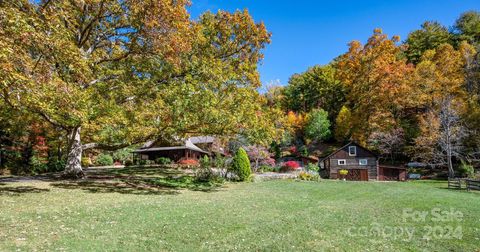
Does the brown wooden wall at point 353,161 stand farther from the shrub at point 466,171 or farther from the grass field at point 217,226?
the grass field at point 217,226

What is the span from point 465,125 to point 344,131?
1589 cm

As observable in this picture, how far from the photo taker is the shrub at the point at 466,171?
96.2 ft

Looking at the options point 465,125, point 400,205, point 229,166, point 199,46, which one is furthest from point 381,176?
point 199,46

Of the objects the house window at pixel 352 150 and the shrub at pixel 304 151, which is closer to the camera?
the house window at pixel 352 150

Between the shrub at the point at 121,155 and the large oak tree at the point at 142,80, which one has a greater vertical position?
the large oak tree at the point at 142,80

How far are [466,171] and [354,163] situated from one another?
11.2 m

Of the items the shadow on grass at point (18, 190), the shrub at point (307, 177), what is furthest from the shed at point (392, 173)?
the shadow on grass at point (18, 190)

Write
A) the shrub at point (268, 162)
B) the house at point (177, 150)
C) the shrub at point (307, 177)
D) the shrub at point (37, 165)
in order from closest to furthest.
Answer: the shrub at point (37, 165), the shrub at point (307, 177), the shrub at point (268, 162), the house at point (177, 150)

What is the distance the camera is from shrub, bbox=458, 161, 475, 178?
2933 cm

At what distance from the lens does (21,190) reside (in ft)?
42.9

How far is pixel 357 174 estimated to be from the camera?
111ft

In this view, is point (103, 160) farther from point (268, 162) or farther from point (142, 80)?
point (142, 80)

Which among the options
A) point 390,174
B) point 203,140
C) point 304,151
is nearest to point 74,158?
point 203,140

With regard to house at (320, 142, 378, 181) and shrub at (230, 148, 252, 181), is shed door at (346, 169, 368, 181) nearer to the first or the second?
house at (320, 142, 378, 181)
